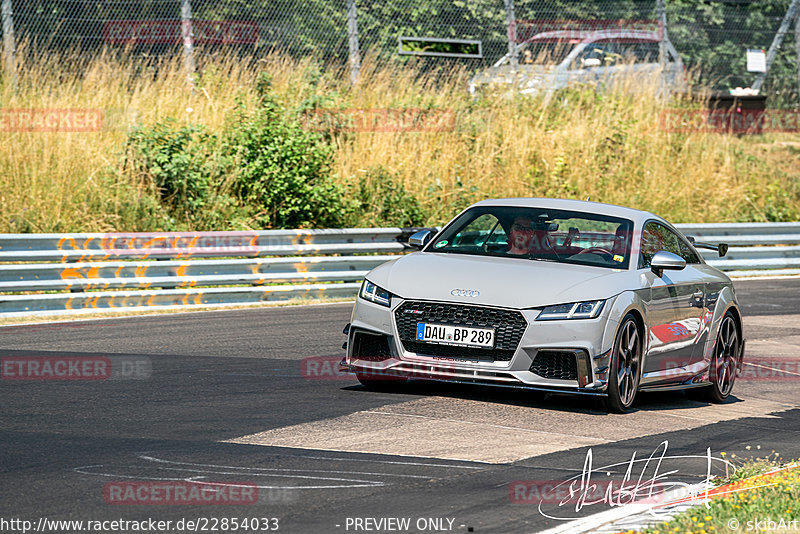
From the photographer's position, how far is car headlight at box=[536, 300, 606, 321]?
27.0 ft

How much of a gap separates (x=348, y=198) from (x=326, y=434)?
1274 centimetres

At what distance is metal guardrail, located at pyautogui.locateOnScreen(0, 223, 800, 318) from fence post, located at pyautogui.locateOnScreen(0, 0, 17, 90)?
6.24 meters

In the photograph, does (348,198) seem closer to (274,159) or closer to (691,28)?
(274,159)

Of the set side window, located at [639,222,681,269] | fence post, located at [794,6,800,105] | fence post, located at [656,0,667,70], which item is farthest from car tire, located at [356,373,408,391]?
fence post, located at [794,6,800,105]

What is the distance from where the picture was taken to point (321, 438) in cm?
715

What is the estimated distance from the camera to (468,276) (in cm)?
856

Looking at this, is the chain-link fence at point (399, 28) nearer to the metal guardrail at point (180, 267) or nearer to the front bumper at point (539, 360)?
the metal guardrail at point (180, 267)

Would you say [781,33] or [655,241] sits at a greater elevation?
[781,33]

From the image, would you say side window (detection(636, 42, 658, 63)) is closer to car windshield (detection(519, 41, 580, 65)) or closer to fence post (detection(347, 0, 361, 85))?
car windshield (detection(519, 41, 580, 65))

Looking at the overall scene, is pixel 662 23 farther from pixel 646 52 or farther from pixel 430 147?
pixel 430 147

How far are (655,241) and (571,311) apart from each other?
185 cm

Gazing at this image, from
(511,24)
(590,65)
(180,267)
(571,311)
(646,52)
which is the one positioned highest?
(511,24)

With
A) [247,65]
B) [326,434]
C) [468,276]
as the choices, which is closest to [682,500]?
[326,434]

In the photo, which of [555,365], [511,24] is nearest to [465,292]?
[555,365]
